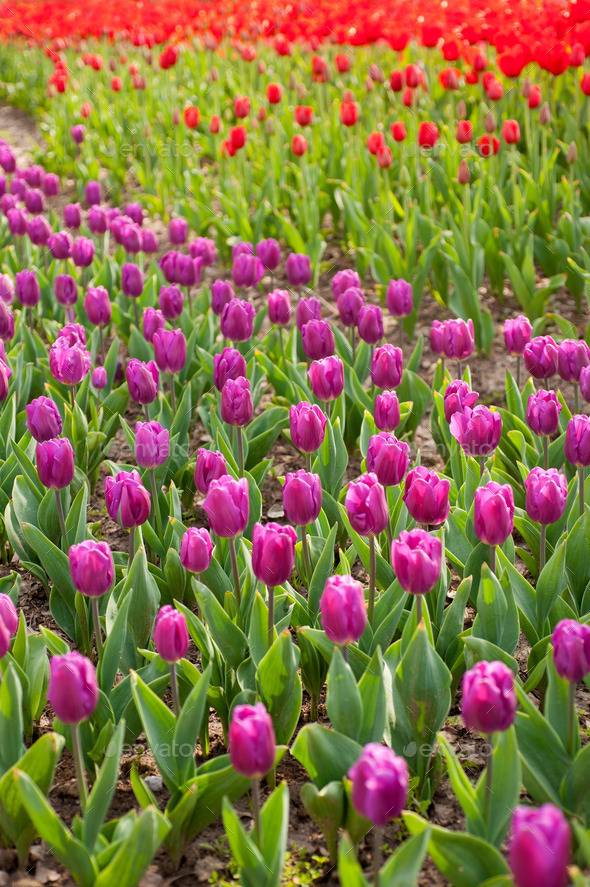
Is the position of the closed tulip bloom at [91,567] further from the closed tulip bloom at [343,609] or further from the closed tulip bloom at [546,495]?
the closed tulip bloom at [546,495]

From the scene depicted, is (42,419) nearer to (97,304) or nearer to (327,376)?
(327,376)

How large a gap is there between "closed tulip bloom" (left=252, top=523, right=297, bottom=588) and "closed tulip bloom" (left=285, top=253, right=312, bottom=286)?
6.32 ft

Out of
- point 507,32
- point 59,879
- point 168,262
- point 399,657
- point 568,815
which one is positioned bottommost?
point 59,879

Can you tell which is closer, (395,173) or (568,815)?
(568,815)

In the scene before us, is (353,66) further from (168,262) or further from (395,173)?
(168,262)

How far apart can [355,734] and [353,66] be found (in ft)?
23.9

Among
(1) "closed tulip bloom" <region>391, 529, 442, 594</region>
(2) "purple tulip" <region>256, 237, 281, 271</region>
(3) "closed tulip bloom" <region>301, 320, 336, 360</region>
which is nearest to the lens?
(1) "closed tulip bloom" <region>391, 529, 442, 594</region>

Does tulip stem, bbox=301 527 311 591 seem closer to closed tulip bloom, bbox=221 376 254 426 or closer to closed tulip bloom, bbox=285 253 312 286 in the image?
closed tulip bloom, bbox=221 376 254 426

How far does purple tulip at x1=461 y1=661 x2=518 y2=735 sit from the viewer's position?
141cm

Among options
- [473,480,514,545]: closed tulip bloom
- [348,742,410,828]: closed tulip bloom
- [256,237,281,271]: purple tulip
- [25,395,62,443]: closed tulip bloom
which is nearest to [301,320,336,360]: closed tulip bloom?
[25,395,62,443]: closed tulip bloom

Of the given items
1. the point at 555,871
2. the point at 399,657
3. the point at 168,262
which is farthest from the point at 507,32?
the point at 555,871

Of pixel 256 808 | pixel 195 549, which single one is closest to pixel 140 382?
pixel 195 549

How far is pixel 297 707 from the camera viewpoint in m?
1.93

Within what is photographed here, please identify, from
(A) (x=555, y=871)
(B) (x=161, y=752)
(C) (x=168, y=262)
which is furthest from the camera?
(C) (x=168, y=262)
